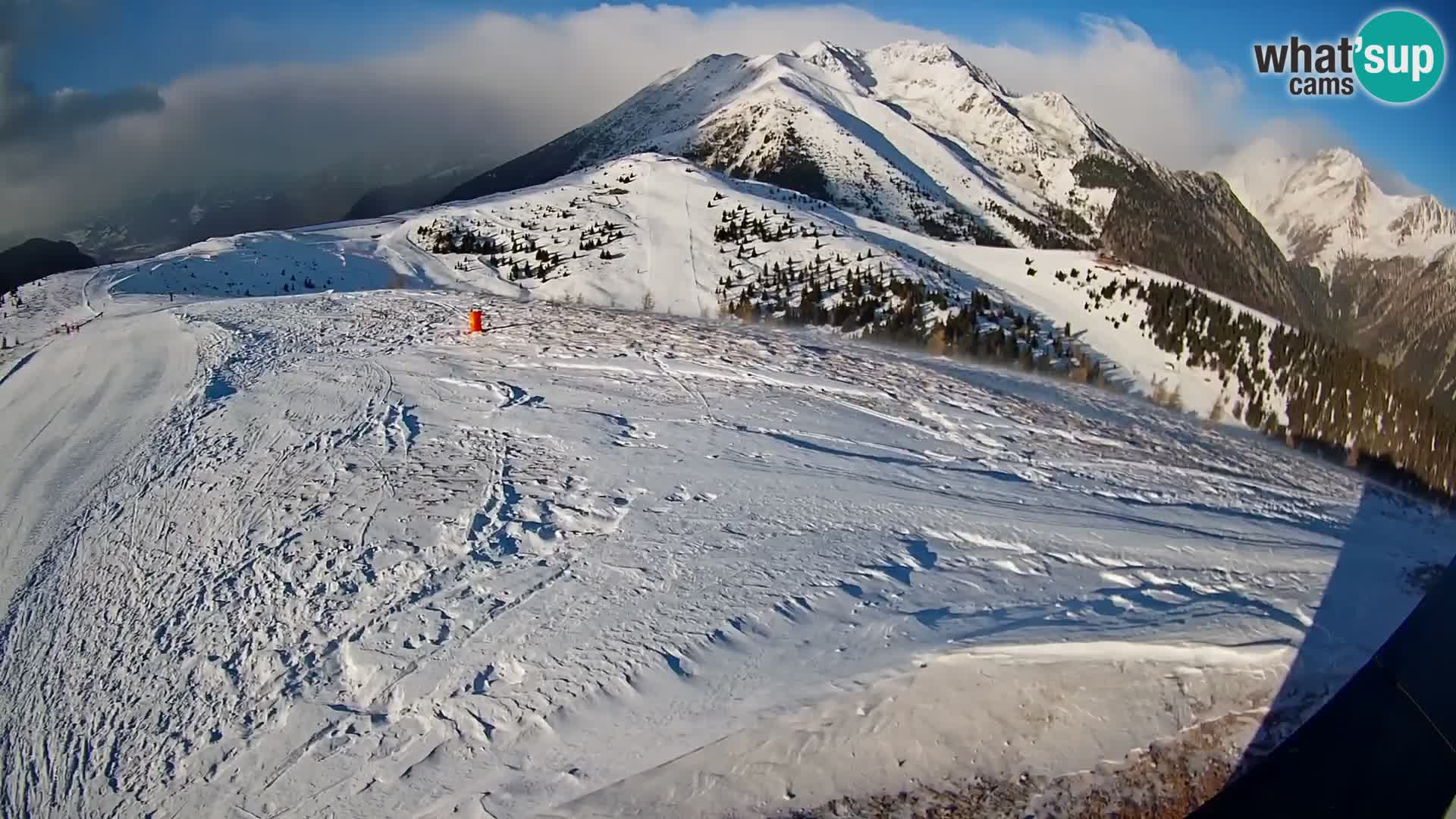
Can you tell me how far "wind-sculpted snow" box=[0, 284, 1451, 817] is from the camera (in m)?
5.09

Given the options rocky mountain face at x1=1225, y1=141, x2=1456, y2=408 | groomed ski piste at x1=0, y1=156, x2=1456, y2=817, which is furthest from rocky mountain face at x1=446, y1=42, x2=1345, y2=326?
groomed ski piste at x1=0, y1=156, x2=1456, y2=817

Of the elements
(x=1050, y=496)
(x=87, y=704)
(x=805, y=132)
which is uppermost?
(x=805, y=132)

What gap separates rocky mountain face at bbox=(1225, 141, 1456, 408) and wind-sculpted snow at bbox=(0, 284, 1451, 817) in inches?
85.7

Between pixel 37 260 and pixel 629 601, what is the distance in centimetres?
7815

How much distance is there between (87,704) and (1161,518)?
10.6 m

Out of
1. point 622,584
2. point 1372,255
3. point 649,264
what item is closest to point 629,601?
point 622,584

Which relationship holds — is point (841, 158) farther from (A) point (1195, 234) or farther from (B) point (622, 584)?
(B) point (622, 584)

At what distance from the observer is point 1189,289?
92.9 ft

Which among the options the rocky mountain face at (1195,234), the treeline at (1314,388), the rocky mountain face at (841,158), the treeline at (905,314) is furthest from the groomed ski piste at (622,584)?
the rocky mountain face at (841,158)

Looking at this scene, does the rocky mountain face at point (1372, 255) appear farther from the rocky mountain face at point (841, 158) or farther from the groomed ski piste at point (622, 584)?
the rocky mountain face at point (841, 158)

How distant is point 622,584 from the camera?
6.77m

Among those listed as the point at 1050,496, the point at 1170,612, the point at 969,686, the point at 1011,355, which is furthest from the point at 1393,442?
the point at 1011,355

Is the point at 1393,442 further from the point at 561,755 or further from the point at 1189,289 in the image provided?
the point at 1189,289

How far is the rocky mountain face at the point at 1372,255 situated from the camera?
809 centimetres
